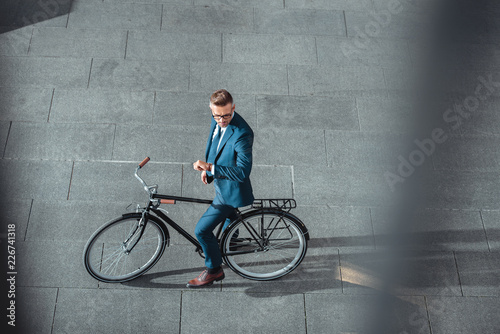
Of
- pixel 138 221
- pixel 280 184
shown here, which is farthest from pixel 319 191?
pixel 138 221

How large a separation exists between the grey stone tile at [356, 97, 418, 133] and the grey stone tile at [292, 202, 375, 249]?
4.34 feet

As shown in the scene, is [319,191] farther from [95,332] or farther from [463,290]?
[95,332]

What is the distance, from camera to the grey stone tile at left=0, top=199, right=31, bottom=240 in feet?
16.0

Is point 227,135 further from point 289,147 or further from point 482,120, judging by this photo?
point 482,120

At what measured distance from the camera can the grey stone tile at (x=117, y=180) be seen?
5.21 meters

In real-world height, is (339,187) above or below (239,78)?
below

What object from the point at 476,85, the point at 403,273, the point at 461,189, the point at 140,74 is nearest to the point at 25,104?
the point at 140,74

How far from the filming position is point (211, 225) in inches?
165

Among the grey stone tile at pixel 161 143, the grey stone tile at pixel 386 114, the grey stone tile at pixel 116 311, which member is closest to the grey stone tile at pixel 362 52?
the grey stone tile at pixel 386 114

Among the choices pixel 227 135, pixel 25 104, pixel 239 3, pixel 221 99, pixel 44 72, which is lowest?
pixel 25 104

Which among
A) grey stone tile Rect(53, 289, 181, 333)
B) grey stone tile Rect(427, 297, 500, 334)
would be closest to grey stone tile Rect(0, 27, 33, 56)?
grey stone tile Rect(53, 289, 181, 333)

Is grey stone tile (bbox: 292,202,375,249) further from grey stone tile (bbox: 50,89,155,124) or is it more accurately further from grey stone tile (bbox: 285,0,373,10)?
grey stone tile (bbox: 285,0,373,10)

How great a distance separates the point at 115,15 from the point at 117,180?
2912 millimetres

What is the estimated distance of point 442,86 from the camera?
6.49 metres
